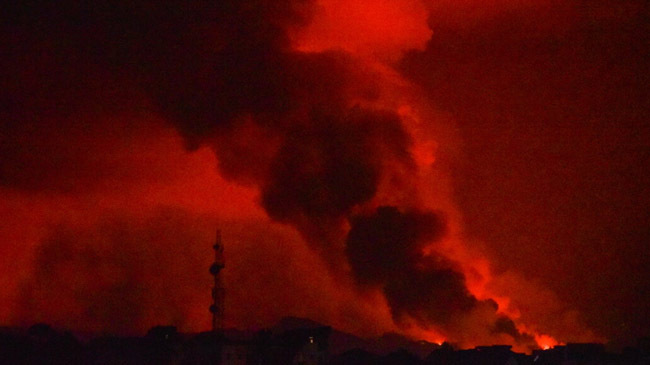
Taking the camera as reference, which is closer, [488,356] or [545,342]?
[488,356]

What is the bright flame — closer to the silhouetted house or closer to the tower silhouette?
the silhouetted house

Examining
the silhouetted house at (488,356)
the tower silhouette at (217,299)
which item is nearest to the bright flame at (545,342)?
the silhouetted house at (488,356)

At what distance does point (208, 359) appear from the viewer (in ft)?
182

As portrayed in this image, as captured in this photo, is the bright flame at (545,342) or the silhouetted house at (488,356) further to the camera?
the bright flame at (545,342)

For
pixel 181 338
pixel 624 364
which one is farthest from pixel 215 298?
pixel 624 364

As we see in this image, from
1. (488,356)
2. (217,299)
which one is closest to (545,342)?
(488,356)

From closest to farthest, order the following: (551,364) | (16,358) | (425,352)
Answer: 1. (16,358)
2. (551,364)
3. (425,352)

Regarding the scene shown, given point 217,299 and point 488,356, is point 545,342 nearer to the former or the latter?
point 488,356

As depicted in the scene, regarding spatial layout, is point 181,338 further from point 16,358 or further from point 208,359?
point 16,358

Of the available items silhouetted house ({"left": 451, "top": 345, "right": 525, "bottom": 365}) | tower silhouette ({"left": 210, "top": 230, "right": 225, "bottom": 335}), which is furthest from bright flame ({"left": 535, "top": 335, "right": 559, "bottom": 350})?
tower silhouette ({"left": 210, "top": 230, "right": 225, "bottom": 335})

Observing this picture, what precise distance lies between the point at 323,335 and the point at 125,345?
1175 cm

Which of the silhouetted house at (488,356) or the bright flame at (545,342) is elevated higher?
the bright flame at (545,342)

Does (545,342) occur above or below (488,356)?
above

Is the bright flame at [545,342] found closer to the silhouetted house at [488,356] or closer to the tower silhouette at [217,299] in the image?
the silhouetted house at [488,356]
